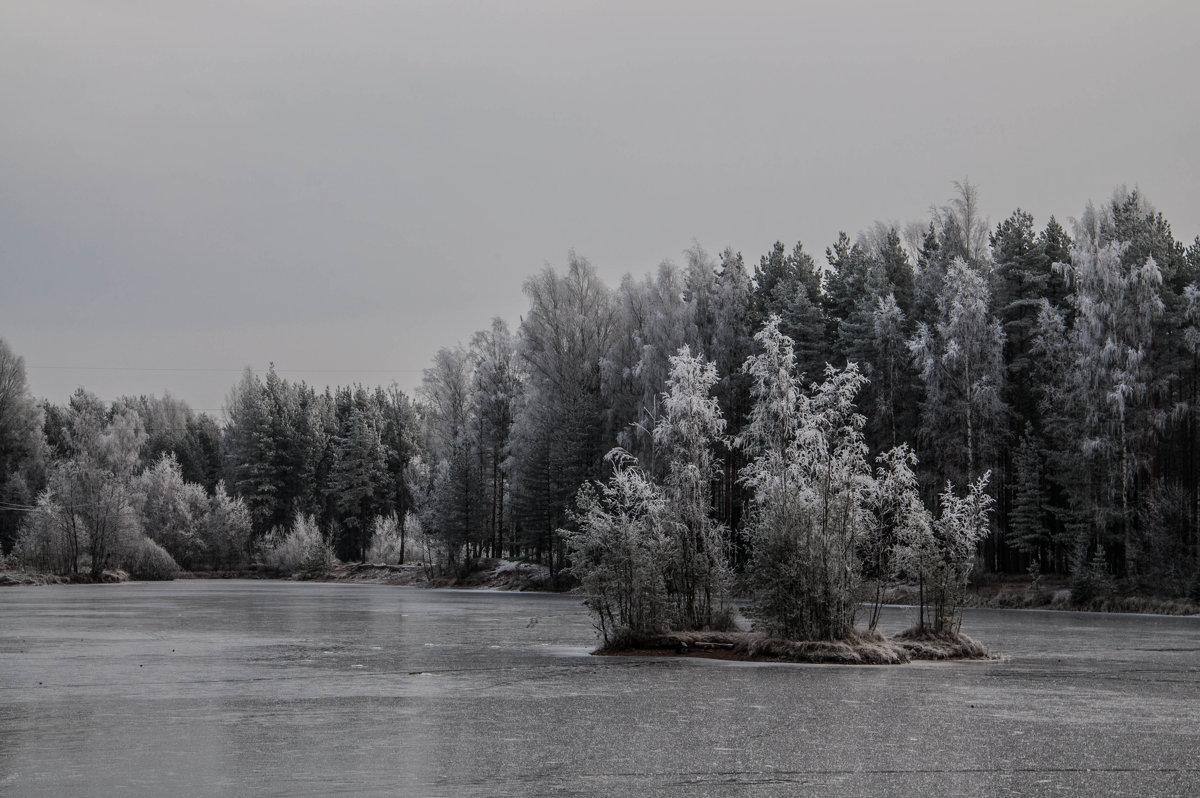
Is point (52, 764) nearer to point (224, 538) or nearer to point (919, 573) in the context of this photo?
point (919, 573)

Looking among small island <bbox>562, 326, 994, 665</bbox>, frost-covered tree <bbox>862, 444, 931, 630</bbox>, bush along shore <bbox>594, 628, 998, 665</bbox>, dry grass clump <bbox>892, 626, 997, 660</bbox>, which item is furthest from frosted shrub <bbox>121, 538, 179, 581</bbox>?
dry grass clump <bbox>892, 626, 997, 660</bbox>

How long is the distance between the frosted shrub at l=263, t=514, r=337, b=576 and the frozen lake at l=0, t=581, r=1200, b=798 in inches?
2752

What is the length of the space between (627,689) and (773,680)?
9.60 ft

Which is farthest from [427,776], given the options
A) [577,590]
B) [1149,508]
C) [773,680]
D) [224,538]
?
[224,538]

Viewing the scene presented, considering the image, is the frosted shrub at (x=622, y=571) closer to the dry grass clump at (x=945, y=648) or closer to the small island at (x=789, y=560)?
the small island at (x=789, y=560)

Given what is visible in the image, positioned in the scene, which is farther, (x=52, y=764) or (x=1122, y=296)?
(x=1122, y=296)

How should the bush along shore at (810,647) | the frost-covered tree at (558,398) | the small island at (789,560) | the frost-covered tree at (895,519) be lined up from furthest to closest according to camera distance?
the frost-covered tree at (558,398) < the frost-covered tree at (895,519) < the small island at (789,560) < the bush along shore at (810,647)

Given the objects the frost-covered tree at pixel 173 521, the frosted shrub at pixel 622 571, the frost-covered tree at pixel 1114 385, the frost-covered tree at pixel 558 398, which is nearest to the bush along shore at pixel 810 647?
the frosted shrub at pixel 622 571

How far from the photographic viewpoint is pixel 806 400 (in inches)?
1121

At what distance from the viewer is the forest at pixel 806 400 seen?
48.6 m

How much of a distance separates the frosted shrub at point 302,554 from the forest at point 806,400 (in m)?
0.26

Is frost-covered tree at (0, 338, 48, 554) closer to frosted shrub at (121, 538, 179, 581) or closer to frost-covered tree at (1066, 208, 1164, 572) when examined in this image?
frosted shrub at (121, 538, 179, 581)

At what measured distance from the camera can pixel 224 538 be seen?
329ft

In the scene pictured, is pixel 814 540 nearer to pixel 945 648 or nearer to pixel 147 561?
pixel 945 648
